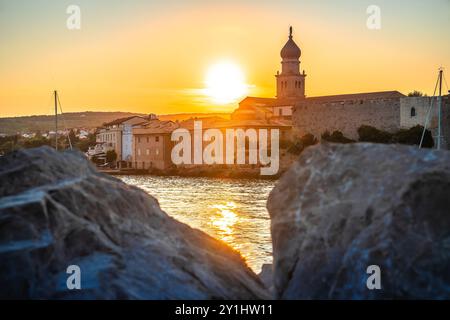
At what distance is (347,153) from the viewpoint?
4.21 m

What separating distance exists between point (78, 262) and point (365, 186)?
157cm

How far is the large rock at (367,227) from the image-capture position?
3.69 m

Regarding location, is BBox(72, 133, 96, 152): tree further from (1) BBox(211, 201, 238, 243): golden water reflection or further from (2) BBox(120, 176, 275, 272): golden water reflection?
(1) BBox(211, 201, 238, 243): golden water reflection

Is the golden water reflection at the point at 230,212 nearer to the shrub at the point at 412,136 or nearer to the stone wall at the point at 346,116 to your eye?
the shrub at the point at 412,136

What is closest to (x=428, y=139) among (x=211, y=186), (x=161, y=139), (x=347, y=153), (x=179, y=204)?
(x=211, y=186)

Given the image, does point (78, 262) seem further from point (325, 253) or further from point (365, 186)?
point (365, 186)

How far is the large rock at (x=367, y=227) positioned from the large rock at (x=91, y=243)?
42cm

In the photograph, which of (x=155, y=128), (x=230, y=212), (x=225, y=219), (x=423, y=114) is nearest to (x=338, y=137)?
(x=423, y=114)

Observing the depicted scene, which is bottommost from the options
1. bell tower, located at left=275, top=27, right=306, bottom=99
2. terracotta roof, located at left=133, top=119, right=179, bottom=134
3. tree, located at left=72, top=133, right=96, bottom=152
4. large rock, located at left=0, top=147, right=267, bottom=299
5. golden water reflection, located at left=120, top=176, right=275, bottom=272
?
golden water reflection, located at left=120, top=176, right=275, bottom=272

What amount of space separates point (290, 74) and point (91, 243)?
183 feet

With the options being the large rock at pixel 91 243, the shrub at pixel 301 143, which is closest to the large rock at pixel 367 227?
the large rock at pixel 91 243

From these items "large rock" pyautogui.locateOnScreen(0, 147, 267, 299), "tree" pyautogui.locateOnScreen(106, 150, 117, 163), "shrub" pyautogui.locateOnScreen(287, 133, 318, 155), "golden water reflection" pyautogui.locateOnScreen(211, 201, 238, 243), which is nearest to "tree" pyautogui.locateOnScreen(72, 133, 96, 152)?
"tree" pyautogui.locateOnScreen(106, 150, 117, 163)

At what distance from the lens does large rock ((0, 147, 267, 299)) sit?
3.47m

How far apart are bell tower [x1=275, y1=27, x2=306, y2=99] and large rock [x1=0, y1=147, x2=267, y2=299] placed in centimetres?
5497
